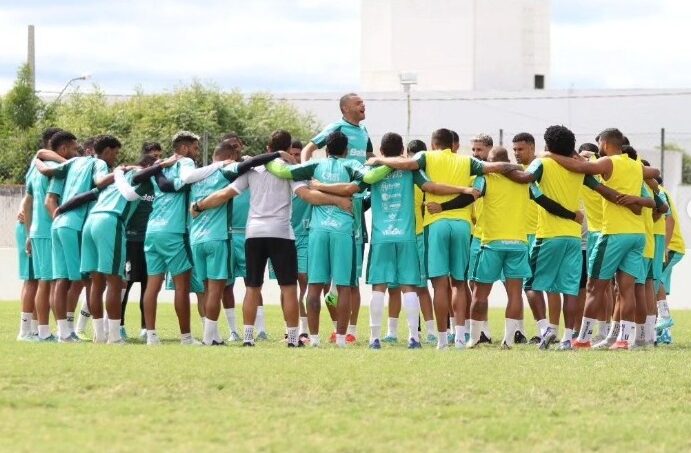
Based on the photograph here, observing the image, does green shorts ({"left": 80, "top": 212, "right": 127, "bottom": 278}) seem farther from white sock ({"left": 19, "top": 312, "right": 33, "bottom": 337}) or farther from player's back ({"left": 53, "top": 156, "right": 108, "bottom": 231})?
white sock ({"left": 19, "top": 312, "right": 33, "bottom": 337})

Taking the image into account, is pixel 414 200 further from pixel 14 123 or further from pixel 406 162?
pixel 14 123

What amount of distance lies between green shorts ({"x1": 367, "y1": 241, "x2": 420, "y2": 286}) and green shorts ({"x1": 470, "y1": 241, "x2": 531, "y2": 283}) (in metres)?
0.73

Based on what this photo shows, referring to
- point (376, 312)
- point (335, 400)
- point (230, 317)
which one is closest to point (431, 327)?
point (376, 312)

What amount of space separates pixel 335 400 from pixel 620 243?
18.2 ft

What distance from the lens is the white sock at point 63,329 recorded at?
15.8m

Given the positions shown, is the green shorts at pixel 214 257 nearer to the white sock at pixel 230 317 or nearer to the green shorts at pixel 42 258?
the white sock at pixel 230 317

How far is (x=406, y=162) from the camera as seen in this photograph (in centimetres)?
1474

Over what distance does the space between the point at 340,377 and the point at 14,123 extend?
169 ft

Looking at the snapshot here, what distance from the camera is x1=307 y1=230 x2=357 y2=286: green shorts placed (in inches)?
587

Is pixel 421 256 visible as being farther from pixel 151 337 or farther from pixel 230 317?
pixel 151 337

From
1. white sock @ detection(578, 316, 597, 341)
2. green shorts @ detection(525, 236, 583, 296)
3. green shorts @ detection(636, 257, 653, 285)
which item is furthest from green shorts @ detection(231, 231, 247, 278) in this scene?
green shorts @ detection(636, 257, 653, 285)

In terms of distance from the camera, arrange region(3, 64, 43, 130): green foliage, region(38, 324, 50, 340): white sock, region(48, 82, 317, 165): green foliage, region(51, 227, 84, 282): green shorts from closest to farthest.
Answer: region(51, 227, 84, 282): green shorts
region(38, 324, 50, 340): white sock
region(48, 82, 317, 165): green foliage
region(3, 64, 43, 130): green foliage

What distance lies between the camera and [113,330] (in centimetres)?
1566

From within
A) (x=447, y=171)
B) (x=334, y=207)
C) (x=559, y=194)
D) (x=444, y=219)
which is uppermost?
(x=447, y=171)
